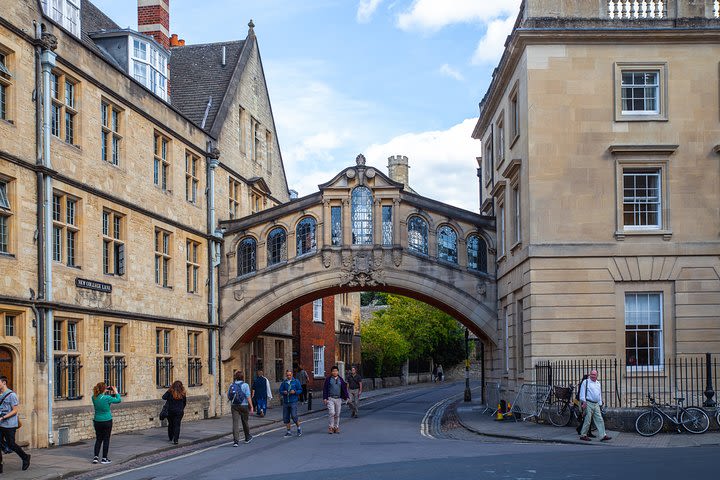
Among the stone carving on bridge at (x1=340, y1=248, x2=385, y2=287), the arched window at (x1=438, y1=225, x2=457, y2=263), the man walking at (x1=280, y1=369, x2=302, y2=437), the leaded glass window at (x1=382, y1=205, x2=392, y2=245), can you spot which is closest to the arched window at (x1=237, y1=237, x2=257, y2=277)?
the stone carving on bridge at (x1=340, y1=248, x2=385, y2=287)

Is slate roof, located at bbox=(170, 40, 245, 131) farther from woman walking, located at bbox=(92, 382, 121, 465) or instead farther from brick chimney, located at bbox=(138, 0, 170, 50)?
woman walking, located at bbox=(92, 382, 121, 465)

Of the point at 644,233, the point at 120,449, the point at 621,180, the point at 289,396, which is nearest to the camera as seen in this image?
the point at 120,449

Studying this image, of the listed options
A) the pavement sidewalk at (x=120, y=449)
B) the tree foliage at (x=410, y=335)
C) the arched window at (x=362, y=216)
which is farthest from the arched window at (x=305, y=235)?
the tree foliage at (x=410, y=335)

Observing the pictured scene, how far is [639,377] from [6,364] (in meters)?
15.2

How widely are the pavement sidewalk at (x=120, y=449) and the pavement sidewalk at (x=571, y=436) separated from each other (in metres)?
6.51

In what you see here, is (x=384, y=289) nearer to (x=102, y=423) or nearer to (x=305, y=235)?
(x=305, y=235)

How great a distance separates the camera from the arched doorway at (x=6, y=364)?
64.2ft

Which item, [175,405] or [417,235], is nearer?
[175,405]

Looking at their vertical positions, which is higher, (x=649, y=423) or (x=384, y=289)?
(x=384, y=289)

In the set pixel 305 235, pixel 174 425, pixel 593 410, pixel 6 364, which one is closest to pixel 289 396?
pixel 174 425

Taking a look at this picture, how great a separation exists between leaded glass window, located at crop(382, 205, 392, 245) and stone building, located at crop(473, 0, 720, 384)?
7037 millimetres

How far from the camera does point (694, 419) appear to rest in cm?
2145

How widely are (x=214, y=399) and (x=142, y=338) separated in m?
6.04

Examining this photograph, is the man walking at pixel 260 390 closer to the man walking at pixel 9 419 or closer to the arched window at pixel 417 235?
the arched window at pixel 417 235
